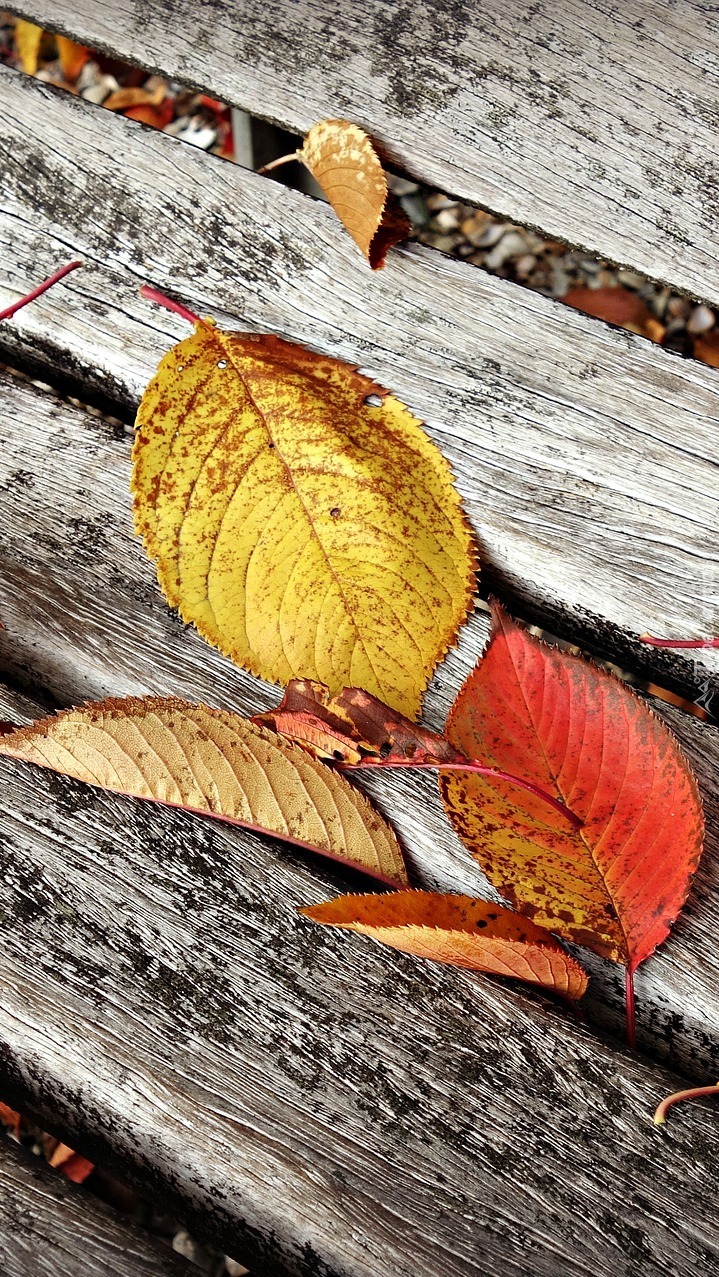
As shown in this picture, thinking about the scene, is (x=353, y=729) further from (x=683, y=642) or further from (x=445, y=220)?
(x=445, y=220)

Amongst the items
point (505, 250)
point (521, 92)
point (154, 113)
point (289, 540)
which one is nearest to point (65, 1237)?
point (289, 540)

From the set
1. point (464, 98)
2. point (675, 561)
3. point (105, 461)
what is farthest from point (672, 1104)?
point (464, 98)

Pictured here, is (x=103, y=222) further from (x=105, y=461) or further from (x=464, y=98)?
(x=464, y=98)

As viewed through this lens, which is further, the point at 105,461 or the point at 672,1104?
the point at 105,461

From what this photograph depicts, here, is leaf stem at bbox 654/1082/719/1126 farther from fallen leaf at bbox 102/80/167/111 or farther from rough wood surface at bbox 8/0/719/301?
fallen leaf at bbox 102/80/167/111

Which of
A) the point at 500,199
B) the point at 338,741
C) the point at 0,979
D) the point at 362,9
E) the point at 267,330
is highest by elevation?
the point at 362,9

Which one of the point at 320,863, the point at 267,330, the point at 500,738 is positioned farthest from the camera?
the point at 267,330

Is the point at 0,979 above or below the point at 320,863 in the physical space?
below

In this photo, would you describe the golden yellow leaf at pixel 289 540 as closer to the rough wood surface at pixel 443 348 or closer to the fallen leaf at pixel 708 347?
the rough wood surface at pixel 443 348
